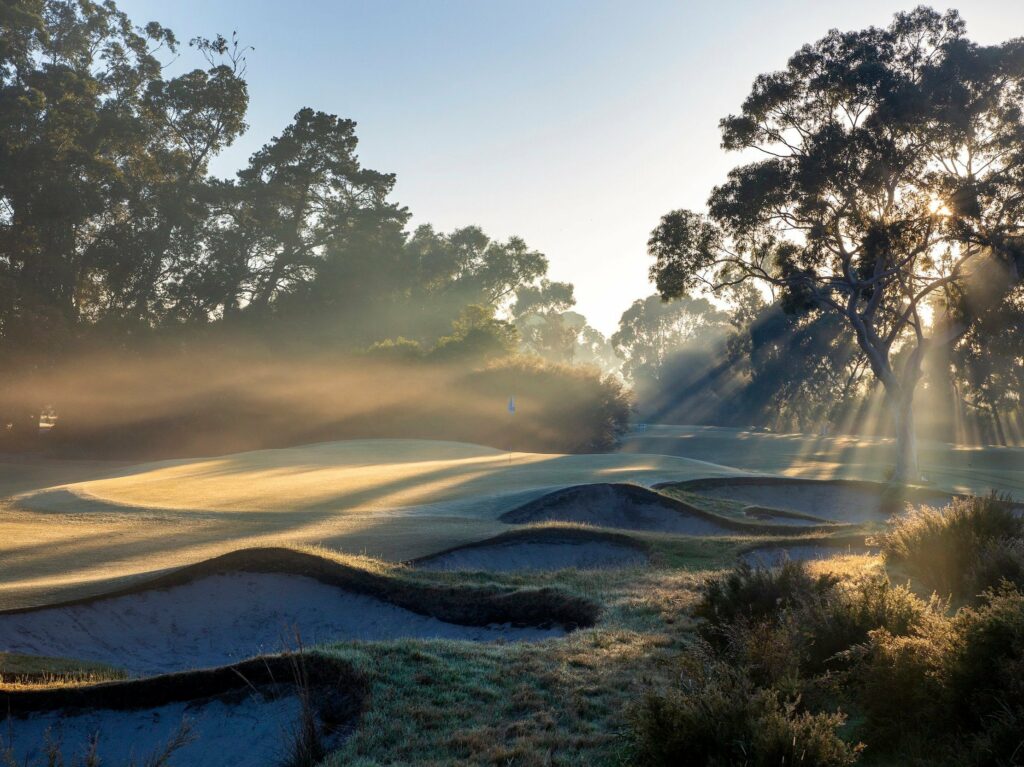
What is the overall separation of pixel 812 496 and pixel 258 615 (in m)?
24.0

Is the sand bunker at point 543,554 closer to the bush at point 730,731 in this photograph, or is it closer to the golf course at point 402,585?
the golf course at point 402,585

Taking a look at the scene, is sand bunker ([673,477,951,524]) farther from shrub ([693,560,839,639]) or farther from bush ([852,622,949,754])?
bush ([852,622,949,754])

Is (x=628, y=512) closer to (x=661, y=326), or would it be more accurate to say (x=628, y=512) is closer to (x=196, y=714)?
(x=196, y=714)

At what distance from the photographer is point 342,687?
8273mm

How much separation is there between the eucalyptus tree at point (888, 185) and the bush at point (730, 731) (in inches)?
1285

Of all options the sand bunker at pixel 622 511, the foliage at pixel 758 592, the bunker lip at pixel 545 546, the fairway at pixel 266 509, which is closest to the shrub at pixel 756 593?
the foliage at pixel 758 592

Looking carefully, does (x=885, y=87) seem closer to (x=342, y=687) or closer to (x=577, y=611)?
(x=577, y=611)

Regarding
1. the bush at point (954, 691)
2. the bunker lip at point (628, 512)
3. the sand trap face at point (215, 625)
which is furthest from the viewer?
the bunker lip at point (628, 512)

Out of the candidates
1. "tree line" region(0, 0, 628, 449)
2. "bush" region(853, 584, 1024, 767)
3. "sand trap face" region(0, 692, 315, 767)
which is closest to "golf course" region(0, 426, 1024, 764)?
"sand trap face" region(0, 692, 315, 767)

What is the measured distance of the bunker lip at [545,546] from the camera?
17688mm

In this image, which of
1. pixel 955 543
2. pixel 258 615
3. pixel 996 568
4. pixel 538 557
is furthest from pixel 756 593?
pixel 538 557

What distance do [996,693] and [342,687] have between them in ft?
18.3

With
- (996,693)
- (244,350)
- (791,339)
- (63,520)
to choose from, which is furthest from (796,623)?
(791,339)

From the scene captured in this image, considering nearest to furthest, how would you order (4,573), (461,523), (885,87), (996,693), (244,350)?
1. (996,693)
2. (4,573)
3. (461,523)
4. (885,87)
5. (244,350)
